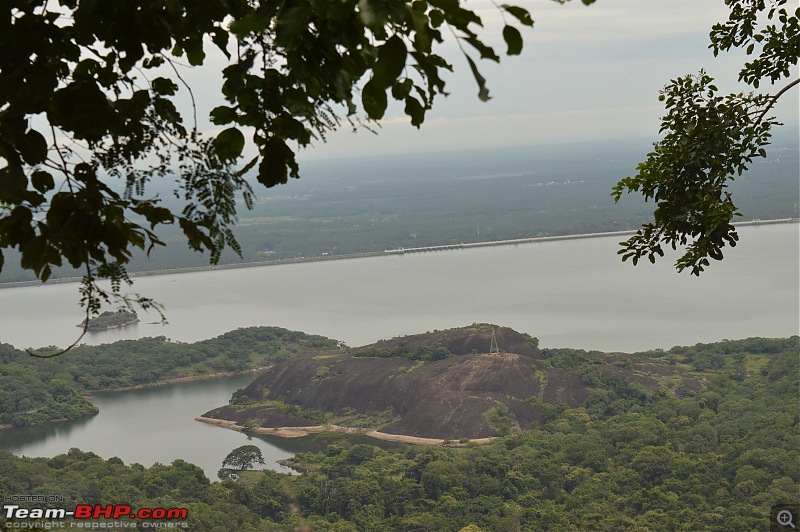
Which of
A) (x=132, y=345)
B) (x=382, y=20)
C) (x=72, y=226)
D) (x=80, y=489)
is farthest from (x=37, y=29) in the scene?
(x=132, y=345)

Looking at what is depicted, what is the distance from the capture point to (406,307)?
117ft

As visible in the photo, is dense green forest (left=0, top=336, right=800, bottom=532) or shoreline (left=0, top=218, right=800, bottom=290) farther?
shoreline (left=0, top=218, right=800, bottom=290)

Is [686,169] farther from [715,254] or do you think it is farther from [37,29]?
[37,29]

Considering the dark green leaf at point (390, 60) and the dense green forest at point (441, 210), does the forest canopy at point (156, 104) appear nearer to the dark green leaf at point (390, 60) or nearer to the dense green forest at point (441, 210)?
the dark green leaf at point (390, 60)

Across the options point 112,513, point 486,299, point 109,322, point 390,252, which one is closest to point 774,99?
point 112,513

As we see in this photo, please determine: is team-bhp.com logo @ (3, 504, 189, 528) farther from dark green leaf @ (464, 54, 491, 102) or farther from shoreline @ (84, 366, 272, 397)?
shoreline @ (84, 366, 272, 397)

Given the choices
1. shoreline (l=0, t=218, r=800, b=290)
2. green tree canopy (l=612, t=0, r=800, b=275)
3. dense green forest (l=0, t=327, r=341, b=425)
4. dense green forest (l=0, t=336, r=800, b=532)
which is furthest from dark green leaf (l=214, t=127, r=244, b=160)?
shoreline (l=0, t=218, r=800, b=290)

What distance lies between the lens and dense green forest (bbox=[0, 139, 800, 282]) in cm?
5384

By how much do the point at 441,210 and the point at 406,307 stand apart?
3542 cm

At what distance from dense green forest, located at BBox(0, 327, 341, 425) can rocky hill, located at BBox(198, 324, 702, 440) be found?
424cm

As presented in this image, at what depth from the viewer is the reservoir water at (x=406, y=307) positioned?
2169cm

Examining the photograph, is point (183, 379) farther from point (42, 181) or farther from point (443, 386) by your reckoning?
point (42, 181)

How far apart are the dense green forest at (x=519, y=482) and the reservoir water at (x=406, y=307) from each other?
11.7 ft

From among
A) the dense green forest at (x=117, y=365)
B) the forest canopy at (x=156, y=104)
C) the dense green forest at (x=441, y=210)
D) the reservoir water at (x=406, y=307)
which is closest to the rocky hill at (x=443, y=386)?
the reservoir water at (x=406, y=307)
